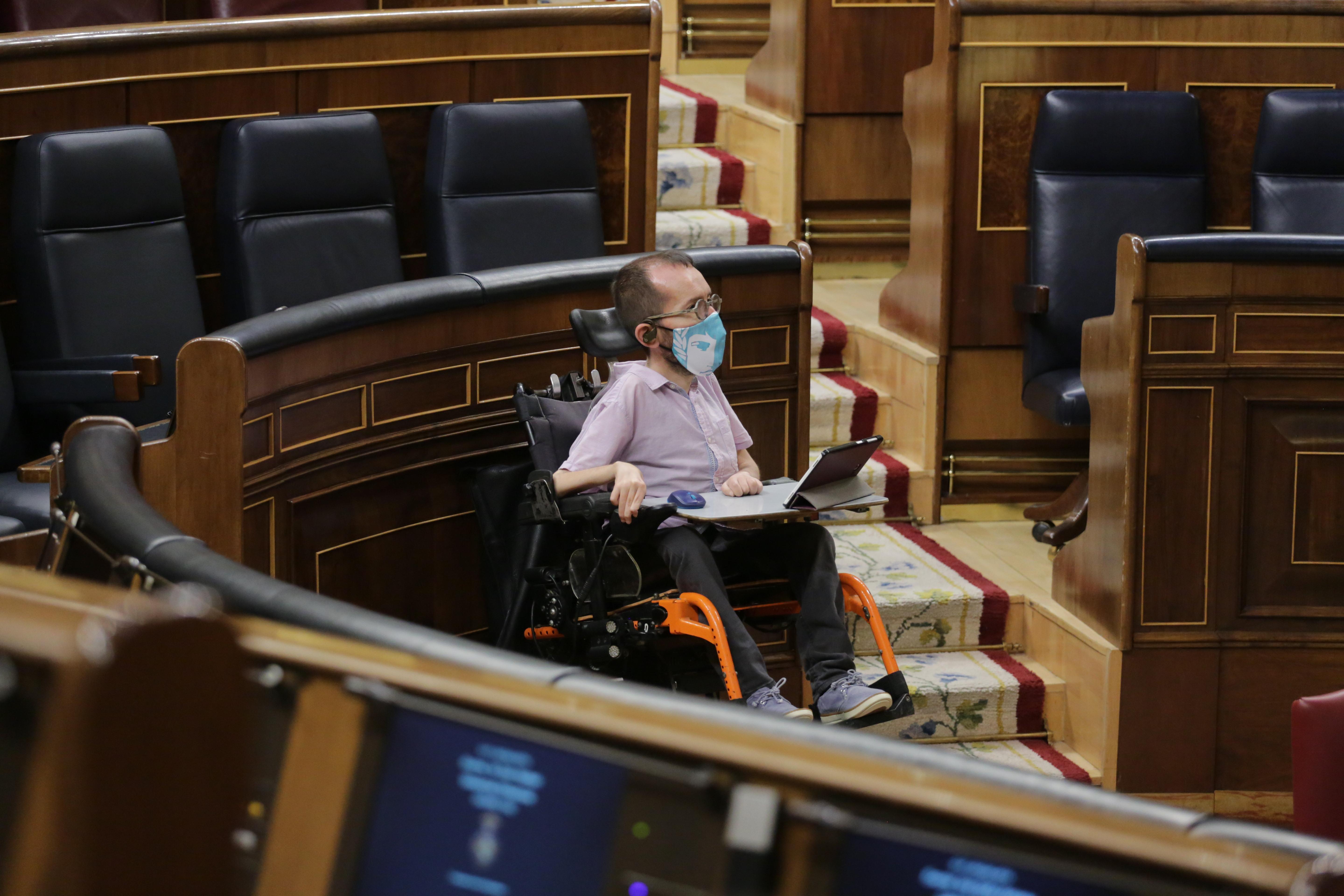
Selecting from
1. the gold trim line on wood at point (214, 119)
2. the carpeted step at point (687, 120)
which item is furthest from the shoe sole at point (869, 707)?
the carpeted step at point (687, 120)

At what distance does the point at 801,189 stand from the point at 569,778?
433 cm

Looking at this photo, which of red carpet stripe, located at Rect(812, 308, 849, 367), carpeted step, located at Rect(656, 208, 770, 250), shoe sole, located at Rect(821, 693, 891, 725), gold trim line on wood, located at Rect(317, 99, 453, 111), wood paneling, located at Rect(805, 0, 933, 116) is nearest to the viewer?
shoe sole, located at Rect(821, 693, 891, 725)

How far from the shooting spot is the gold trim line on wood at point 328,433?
2504mm

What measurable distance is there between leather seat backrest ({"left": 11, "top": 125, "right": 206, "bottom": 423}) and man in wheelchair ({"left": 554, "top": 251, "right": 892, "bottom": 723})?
3.22 feet

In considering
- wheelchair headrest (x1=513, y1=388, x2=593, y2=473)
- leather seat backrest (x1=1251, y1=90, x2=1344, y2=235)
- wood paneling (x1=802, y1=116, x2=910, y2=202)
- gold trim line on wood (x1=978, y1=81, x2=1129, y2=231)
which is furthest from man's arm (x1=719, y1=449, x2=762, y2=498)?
wood paneling (x1=802, y1=116, x2=910, y2=202)

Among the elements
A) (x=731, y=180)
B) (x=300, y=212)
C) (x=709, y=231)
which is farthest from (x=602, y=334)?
(x=731, y=180)

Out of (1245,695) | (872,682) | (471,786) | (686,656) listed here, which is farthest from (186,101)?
(471,786)

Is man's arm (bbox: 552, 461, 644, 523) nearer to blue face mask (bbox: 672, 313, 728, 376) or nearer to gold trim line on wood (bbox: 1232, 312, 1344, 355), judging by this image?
blue face mask (bbox: 672, 313, 728, 376)

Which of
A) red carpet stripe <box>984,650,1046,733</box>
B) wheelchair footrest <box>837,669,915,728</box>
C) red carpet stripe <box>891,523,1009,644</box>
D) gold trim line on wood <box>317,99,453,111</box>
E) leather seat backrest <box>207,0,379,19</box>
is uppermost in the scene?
leather seat backrest <box>207,0,379,19</box>

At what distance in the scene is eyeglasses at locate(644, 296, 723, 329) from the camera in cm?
275

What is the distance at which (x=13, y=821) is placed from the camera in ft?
1.73

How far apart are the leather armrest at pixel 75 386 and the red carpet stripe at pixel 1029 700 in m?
1.98

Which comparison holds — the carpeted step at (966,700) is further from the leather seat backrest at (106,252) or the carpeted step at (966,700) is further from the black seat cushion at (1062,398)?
the leather seat backrest at (106,252)

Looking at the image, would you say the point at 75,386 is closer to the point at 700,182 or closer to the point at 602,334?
the point at 602,334
